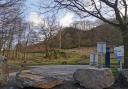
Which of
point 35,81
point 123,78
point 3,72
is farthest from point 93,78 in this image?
point 3,72

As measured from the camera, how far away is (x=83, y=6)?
68.3 ft

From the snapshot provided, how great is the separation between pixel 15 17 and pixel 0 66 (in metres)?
18.8

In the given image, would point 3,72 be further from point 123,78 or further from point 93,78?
point 123,78

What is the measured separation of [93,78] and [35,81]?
230 centimetres

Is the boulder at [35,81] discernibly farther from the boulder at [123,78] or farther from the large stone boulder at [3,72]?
the boulder at [123,78]

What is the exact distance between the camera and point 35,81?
1244 centimetres

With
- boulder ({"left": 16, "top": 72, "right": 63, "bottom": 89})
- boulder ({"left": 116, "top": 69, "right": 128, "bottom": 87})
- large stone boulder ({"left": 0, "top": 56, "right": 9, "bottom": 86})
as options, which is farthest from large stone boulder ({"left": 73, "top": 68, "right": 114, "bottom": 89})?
large stone boulder ({"left": 0, "top": 56, "right": 9, "bottom": 86})

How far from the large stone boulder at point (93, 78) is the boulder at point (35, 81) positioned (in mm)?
941

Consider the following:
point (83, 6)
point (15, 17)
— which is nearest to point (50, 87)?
point (83, 6)

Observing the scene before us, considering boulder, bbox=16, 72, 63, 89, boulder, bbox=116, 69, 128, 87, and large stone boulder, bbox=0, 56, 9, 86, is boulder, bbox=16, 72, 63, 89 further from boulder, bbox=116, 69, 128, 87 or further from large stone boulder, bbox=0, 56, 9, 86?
boulder, bbox=116, 69, 128, 87

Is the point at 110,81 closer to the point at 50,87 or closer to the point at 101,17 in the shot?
the point at 50,87

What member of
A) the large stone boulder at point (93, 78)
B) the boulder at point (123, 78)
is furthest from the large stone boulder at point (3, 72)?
the boulder at point (123, 78)

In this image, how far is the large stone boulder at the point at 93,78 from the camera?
42.9ft

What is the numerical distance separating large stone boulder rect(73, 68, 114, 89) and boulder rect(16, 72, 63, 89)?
941 millimetres
